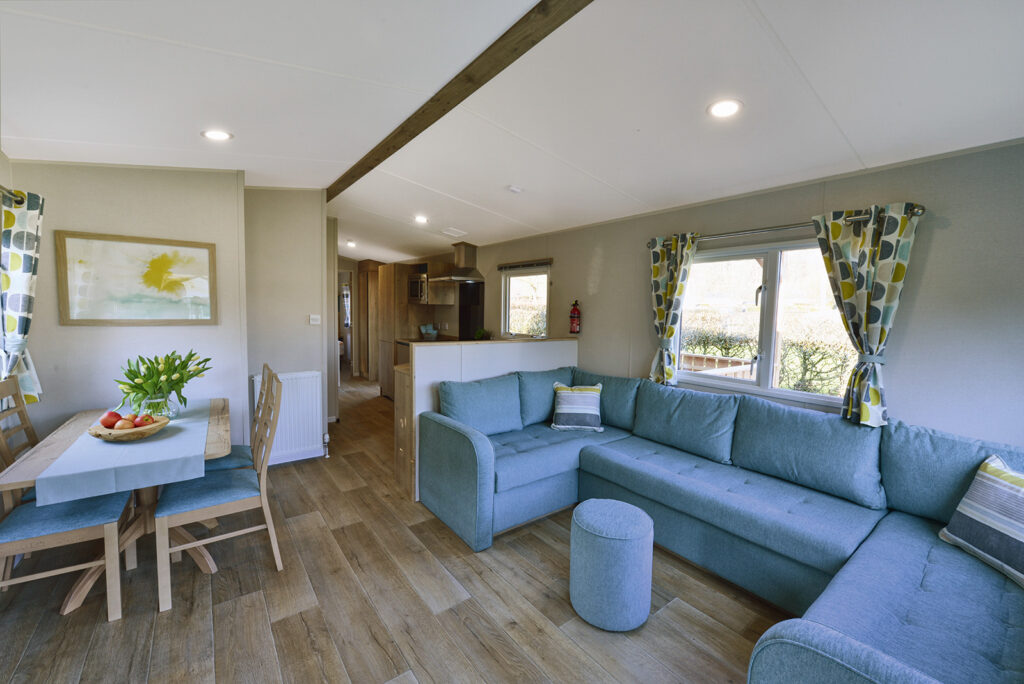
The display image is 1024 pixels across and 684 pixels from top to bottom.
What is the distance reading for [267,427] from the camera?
2211 millimetres

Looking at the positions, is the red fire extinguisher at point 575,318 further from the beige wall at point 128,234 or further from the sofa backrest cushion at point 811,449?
the beige wall at point 128,234

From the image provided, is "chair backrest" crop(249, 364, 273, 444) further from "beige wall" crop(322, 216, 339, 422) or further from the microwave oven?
the microwave oven

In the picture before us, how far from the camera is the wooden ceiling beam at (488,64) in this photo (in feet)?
5.05

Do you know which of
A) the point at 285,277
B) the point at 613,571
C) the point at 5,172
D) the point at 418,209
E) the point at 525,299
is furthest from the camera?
the point at 525,299

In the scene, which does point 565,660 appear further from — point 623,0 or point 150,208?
point 150,208

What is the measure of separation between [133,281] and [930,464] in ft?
15.8

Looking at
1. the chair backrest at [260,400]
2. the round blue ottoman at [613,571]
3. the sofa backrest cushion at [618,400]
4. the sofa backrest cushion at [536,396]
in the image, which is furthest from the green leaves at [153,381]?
the sofa backrest cushion at [618,400]

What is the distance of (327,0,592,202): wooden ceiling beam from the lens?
1539 mm

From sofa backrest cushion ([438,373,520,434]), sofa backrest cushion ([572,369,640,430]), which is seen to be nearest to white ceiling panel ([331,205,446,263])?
sofa backrest cushion ([438,373,520,434])

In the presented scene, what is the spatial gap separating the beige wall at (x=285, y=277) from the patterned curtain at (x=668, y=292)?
3.01 meters

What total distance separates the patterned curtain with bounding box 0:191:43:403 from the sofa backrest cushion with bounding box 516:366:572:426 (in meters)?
3.01

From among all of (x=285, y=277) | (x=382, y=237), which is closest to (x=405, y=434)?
(x=285, y=277)

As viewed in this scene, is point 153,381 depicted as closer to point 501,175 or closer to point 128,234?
point 128,234

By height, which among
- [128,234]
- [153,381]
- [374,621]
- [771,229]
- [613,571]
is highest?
[771,229]
